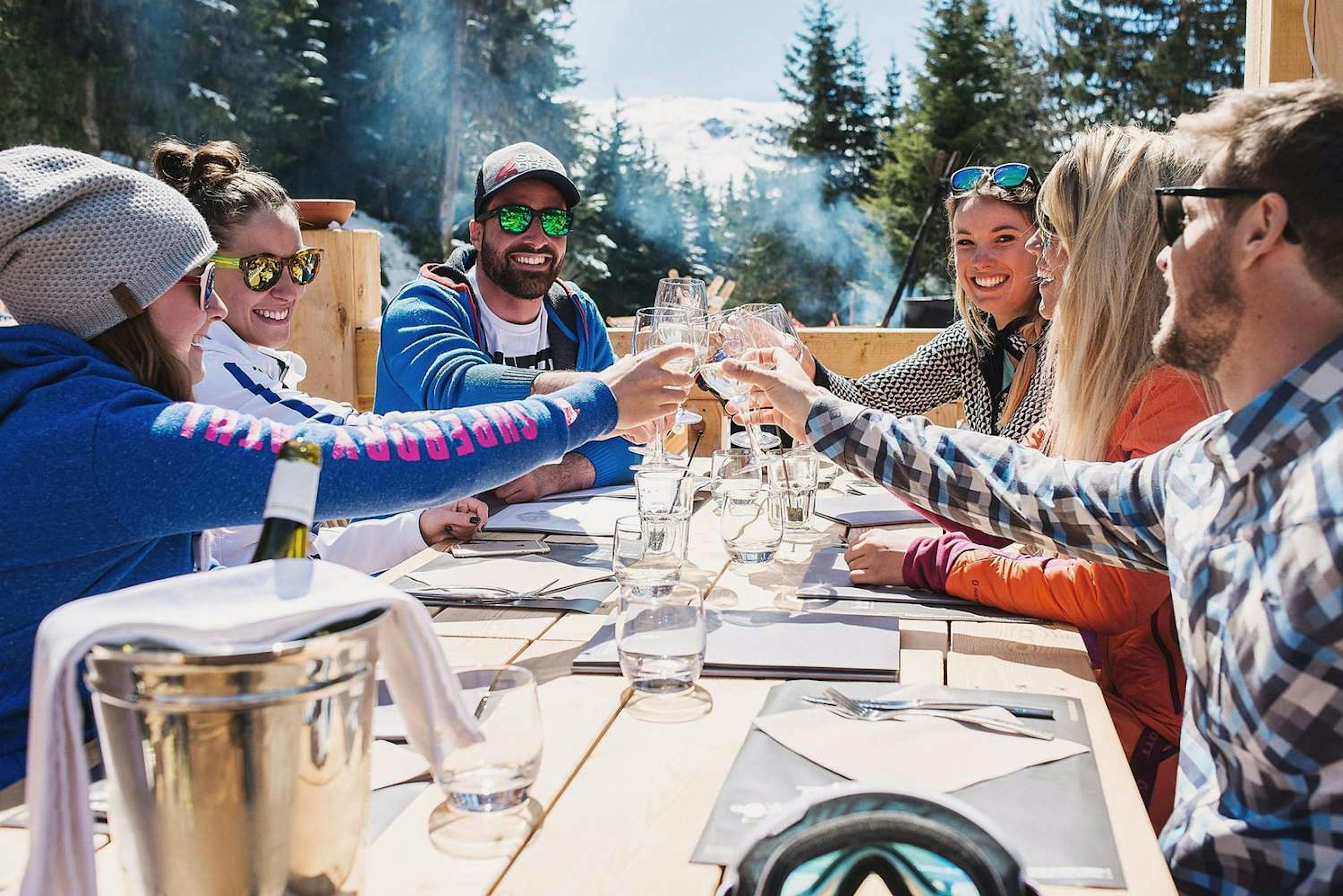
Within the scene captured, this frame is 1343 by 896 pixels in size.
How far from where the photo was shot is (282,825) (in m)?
0.77

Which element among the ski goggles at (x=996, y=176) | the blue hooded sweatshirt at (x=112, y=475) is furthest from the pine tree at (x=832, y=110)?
the blue hooded sweatshirt at (x=112, y=475)

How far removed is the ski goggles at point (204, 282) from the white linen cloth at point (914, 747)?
40.6 inches

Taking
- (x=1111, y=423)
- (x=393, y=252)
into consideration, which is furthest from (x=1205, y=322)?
(x=393, y=252)

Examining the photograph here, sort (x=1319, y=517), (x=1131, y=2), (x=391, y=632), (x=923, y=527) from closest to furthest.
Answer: (x=391, y=632), (x=1319, y=517), (x=923, y=527), (x=1131, y=2)

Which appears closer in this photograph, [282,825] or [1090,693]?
[282,825]

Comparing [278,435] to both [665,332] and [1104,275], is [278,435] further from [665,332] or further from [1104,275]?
[1104,275]

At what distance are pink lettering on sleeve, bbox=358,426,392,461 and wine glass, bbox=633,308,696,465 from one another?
0.61m

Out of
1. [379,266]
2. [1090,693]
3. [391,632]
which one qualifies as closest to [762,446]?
[1090,693]

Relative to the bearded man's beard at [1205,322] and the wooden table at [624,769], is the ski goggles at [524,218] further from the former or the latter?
the bearded man's beard at [1205,322]

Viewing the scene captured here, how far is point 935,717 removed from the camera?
4.34ft

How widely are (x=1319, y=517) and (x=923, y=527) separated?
4.29 feet

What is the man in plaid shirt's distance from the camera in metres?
1.12

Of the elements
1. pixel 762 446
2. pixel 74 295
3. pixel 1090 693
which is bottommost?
pixel 1090 693

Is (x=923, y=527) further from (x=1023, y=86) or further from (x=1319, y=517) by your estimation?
(x=1023, y=86)
